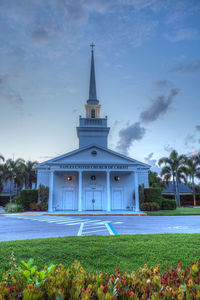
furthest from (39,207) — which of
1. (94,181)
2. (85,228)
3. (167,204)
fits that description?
(167,204)

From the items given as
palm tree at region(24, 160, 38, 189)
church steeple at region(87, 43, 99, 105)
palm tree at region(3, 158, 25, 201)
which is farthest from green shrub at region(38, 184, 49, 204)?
palm tree at region(24, 160, 38, 189)

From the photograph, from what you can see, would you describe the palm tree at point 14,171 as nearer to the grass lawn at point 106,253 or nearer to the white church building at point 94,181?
the white church building at point 94,181

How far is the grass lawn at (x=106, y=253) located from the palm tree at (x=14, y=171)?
39.1 metres

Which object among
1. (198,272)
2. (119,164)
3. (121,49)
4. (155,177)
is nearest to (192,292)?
(198,272)

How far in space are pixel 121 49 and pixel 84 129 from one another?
650 inches

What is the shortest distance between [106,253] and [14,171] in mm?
Result: 41636

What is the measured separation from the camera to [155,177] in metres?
52.7

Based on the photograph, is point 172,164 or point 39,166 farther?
point 172,164

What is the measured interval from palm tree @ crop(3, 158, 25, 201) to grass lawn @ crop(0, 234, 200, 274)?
39061mm

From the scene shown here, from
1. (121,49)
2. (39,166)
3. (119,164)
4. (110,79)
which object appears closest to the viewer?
(121,49)

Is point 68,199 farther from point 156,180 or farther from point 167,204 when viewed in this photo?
point 156,180

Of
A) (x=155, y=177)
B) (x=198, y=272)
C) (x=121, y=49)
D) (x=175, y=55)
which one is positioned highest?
(x=121, y=49)

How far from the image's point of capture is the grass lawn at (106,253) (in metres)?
4.61

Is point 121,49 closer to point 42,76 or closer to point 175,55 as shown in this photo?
point 175,55
